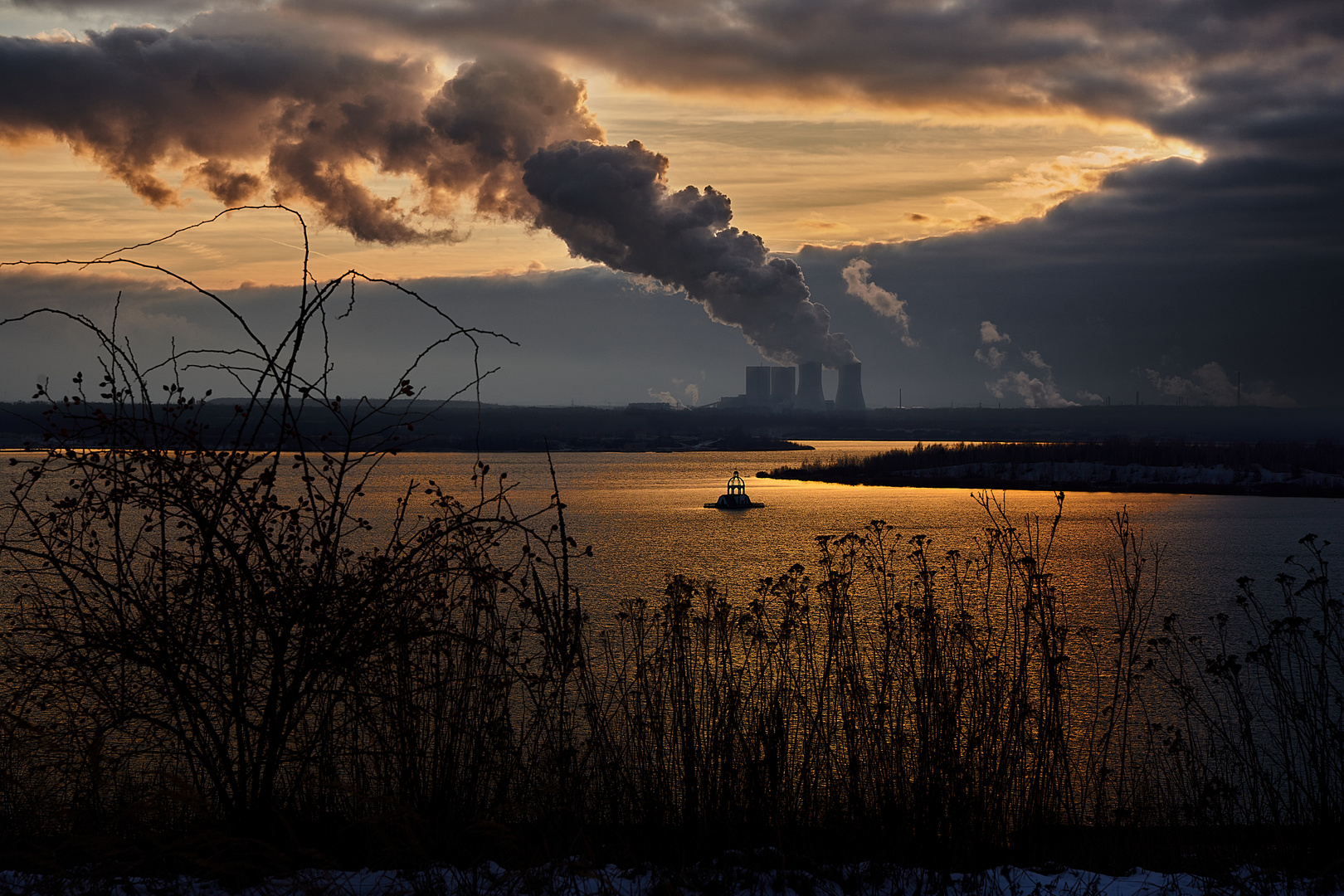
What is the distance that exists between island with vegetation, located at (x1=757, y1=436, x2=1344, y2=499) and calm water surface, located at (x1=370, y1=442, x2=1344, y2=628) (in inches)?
208

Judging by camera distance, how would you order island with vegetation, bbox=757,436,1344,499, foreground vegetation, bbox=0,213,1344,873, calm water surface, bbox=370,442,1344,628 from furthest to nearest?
island with vegetation, bbox=757,436,1344,499
calm water surface, bbox=370,442,1344,628
foreground vegetation, bbox=0,213,1344,873

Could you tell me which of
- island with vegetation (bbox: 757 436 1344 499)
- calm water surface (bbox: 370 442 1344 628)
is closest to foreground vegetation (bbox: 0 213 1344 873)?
calm water surface (bbox: 370 442 1344 628)

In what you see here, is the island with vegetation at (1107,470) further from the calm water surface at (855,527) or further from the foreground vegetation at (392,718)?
the foreground vegetation at (392,718)

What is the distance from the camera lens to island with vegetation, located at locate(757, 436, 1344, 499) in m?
85.9

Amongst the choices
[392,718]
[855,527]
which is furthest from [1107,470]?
[392,718]

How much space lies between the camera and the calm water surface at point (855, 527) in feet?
98.7

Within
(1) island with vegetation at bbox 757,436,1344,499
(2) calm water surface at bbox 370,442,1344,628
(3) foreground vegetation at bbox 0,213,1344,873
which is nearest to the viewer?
(3) foreground vegetation at bbox 0,213,1344,873

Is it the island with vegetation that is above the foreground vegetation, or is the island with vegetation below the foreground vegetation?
below

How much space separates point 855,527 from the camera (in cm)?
4966

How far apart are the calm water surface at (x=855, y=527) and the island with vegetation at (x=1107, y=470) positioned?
17.3ft

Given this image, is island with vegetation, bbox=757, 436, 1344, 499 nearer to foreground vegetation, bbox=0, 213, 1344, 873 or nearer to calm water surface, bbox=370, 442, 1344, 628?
calm water surface, bbox=370, 442, 1344, 628

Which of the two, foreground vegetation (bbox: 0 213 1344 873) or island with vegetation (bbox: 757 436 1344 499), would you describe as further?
island with vegetation (bbox: 757 436 1344 499)

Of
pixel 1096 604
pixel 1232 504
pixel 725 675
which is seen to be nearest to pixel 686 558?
pixel 1096 604

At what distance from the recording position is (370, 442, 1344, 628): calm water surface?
30094mm
